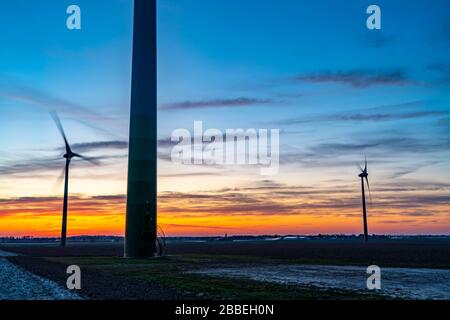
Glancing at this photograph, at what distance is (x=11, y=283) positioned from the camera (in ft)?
103

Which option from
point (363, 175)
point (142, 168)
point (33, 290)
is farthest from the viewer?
point (363, 175)

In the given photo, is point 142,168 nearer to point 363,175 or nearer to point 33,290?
point 33,290

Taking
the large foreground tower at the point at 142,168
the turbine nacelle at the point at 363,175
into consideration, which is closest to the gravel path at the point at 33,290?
the large foreground tower at the point at 142,168

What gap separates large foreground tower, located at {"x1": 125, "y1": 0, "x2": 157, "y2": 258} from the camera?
188 feet

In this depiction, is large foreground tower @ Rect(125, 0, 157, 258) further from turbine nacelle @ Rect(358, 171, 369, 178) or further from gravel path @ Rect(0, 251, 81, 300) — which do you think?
turbine nacelle @ Rect(358, 171, 369, 178)

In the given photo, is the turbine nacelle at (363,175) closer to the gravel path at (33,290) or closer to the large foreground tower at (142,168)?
the large foreground tower at (142,168)

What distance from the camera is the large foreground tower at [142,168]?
57312mm

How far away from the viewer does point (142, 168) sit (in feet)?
188

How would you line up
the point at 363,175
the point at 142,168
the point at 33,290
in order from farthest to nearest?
the point at 363,175 → the point at 142,168 → the point at 33,290

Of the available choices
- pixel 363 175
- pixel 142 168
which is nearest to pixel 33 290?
pixel 142 168
